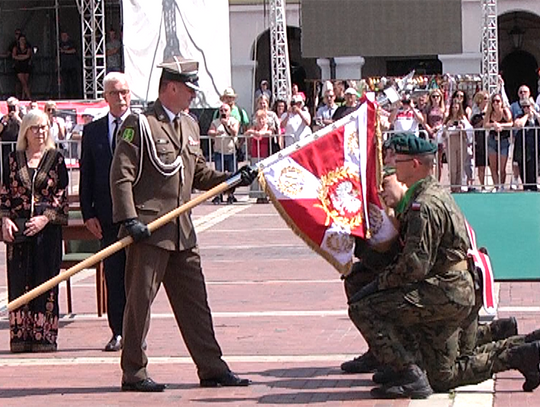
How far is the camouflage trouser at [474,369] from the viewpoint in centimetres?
771

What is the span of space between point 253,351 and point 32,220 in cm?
191

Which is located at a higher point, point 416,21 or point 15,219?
point 416,21

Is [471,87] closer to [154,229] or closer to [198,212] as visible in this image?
[198,212]

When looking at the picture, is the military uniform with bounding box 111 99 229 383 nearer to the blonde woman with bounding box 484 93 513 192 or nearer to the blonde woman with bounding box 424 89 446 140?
the blonde woman with bounding box 484 93 513 192

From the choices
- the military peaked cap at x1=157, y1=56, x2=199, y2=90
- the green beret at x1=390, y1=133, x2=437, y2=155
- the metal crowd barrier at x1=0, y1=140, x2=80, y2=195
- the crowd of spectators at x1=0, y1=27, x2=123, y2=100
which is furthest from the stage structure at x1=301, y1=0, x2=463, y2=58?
the green beret at x1=390, y1=133, x2=437, y2=155

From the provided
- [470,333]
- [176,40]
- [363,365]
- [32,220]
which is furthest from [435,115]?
[470,333]

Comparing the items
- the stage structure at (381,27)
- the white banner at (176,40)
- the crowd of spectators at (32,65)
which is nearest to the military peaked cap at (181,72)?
→ the white banner at (176,40)

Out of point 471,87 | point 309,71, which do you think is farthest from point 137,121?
point 309,71

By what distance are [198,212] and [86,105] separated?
643 centimetres

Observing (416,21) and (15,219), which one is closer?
(15,219)

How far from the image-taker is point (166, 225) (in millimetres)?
7898

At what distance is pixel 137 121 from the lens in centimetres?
793

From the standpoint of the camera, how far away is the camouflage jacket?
736 centimetres

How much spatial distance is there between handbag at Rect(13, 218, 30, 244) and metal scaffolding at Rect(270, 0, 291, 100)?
22716mm
